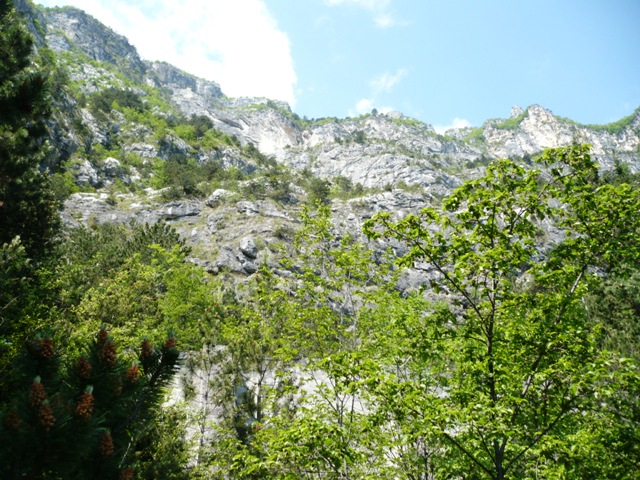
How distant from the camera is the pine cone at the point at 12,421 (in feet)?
9.36

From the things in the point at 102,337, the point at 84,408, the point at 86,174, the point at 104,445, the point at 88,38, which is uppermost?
the point at 88,38

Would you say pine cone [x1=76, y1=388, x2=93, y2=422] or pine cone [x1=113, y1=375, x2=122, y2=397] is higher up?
pine cone [x1=113, y1=375, x2=122, y2=397]

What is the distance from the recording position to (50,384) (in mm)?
3553

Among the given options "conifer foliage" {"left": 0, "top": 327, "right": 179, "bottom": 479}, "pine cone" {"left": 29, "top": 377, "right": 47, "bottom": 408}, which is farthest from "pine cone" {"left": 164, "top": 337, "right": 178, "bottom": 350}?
"pine cone" {"left": 29, "top": 377, "right": 47, "bottom": 408}

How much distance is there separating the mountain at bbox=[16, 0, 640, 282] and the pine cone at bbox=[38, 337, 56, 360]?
38.0 feet

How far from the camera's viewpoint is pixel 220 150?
95.5m

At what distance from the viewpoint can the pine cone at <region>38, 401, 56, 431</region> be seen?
292cm

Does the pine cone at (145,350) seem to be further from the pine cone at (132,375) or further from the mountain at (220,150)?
the mountain at (220,150)

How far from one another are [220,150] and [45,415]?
99303 mm

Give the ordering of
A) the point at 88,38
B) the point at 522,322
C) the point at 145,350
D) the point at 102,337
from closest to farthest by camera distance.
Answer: the point at 102,337, the point at 145,350, the point at 522,322, the point at 88,38

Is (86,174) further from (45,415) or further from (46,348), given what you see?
(45,415)

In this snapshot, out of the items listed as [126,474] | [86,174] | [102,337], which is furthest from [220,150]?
[126,474]

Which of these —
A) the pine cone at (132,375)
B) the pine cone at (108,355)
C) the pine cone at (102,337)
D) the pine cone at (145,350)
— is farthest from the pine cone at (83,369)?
the pine cone at (145,350)

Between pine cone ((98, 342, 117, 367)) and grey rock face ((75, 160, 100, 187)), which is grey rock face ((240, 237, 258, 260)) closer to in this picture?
grey rock face ((75, 160, 100, 187))
